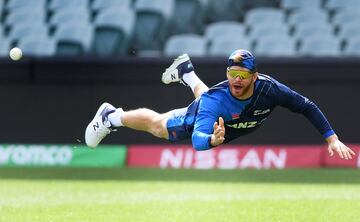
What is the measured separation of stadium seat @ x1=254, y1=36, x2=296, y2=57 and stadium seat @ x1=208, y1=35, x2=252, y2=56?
0.86ft

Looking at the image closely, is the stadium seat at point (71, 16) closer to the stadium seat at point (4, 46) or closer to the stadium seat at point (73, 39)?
the stadium seat at point (73, 39)

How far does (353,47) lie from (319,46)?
74 cm

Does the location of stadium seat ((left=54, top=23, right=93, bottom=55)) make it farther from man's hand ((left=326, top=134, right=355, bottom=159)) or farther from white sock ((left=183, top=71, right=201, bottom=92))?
man's hand ((left=326, top=134, right=355, bottom=159))

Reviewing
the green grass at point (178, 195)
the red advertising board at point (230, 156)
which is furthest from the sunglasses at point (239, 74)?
the red advertising board at point (230, 156)

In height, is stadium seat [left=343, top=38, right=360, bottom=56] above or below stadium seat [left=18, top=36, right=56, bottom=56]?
above

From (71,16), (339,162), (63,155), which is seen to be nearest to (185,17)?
(71,16)

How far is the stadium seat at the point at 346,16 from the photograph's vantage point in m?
21.2

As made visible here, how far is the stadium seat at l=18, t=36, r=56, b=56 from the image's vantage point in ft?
66.2

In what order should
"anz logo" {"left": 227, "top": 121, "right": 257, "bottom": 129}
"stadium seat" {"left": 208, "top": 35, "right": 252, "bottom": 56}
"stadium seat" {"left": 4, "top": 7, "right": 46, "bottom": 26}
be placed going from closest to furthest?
1. "anz logo" {"left": 227, "top": 121, "right": 257, "bottom": 129}
2. "stadium seat" {"left": 208, "top": 35, "right": 252, "bottom": 56}
3. "stadium seat" {"left": 4, "top": 7, "right": 46, "bottom": 26}

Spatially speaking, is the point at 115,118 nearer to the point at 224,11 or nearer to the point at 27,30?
the point at 27,30

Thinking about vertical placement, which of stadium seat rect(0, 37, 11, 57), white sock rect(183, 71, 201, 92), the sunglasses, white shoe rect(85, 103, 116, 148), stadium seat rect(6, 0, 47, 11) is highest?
stadium seat rect(6, 0, 47, 11)

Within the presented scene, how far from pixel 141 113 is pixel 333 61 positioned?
7.29 metres

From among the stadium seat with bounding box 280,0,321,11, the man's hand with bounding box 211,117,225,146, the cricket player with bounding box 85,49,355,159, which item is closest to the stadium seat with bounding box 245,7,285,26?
the stadium seat with bounding box 280,0,321,11

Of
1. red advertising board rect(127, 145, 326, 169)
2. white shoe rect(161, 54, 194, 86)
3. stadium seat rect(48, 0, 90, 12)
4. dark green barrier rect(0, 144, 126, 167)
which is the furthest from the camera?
stadium seat rect(48, 0, 90, 12)
